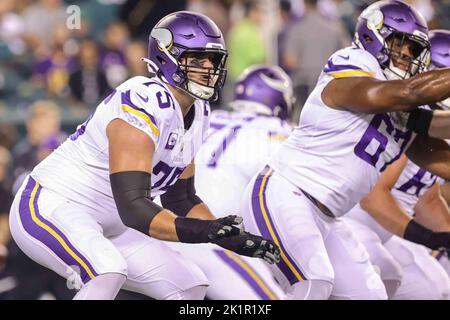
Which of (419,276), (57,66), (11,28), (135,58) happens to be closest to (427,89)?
(419,276)

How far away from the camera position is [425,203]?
5629 mm

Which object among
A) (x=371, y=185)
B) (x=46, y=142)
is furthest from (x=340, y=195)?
(x=46, y=142)

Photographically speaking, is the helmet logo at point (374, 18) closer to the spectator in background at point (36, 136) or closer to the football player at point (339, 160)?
the football player at point (339, 160)

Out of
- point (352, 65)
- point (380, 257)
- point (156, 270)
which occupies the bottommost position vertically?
point (380, 257)

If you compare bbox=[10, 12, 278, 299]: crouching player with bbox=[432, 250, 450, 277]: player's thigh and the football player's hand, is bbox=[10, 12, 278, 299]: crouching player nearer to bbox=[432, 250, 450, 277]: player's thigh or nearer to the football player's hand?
the football player's hand

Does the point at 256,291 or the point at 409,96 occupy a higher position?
the point at 409,96

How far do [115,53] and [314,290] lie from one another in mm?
3986

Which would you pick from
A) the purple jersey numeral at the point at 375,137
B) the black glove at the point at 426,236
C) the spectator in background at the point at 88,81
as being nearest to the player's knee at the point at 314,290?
the purple jersey numeral at the point at 375,137

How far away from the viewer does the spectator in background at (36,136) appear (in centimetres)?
685

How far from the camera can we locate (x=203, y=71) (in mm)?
4312

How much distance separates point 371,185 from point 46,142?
9.03ft

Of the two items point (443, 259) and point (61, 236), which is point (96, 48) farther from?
point (61, 236)
